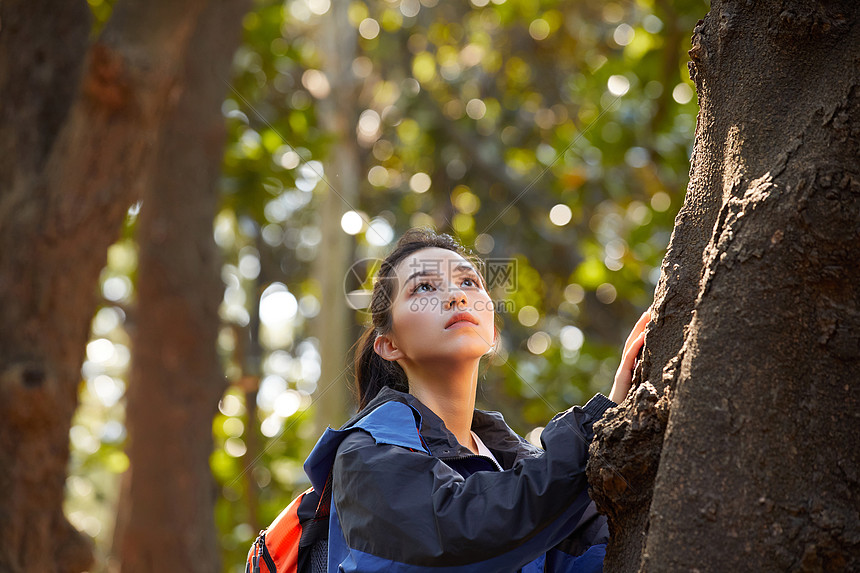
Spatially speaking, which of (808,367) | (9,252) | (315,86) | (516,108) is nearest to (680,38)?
(9,252)

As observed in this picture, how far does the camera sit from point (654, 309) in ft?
4.78

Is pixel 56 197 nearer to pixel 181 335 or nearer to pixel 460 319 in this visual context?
pixel 181 335

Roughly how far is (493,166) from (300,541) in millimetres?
6939

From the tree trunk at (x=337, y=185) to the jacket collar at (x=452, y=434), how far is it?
6.40 meters

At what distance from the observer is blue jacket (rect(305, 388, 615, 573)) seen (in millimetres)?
1431

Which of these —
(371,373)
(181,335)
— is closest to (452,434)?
(371,373)

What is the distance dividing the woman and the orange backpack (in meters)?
0.05

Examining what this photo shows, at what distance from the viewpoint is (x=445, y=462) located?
180 centimetres

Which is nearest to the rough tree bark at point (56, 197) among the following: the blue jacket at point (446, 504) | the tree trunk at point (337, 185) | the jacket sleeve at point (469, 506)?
the blue jacket at point (446, 504)

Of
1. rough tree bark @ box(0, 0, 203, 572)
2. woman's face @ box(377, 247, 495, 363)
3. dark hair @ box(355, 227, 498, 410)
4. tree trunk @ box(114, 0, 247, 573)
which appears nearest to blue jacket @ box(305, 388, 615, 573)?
woman's face @ box(377, 247, 495, 363)

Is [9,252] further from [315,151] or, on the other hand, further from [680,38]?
[680,38]

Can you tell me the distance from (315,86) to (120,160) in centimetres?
719

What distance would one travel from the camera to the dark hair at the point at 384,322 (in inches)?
88.4

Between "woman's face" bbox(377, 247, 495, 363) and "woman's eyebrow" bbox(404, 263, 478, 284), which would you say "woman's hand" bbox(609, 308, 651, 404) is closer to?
"woman's face" bbox(377, 247, 495, 363)
